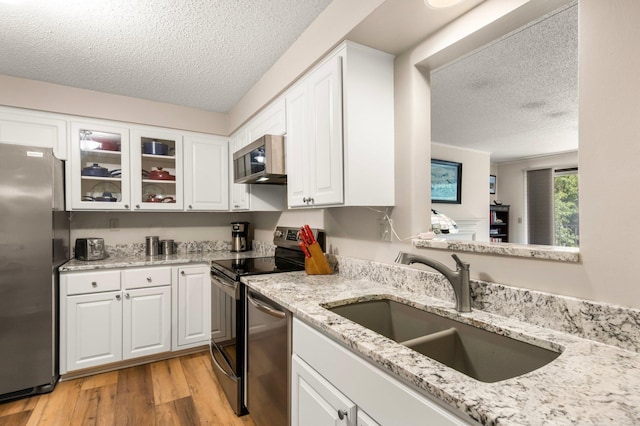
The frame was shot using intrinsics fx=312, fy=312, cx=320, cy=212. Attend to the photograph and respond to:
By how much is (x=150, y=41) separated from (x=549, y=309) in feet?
8.39

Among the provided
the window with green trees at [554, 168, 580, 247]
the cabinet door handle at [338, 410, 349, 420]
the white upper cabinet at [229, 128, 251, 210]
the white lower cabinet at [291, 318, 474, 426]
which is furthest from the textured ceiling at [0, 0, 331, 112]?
the window with green trees at [554, 168, 580, 247]

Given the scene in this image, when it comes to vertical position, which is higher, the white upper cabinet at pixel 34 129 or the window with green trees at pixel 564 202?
the white upper cabinet at pixel 34 129

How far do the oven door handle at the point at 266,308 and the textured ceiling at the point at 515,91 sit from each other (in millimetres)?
1558

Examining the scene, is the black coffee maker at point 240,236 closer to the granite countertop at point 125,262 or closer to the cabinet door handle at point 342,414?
the granite countertop at point 125,262

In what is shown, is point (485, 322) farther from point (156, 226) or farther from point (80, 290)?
point (156, 226)

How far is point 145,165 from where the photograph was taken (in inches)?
122

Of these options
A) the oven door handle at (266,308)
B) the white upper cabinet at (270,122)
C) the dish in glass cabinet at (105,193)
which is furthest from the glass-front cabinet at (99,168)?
the oven door handle at (266,308)

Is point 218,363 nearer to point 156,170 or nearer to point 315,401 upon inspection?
point 315,401

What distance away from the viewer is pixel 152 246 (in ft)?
10.4

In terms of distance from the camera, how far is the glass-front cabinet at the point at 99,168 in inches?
108

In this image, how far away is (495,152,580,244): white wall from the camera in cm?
528

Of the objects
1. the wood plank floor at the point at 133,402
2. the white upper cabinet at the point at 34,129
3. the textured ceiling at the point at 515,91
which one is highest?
the textured ceiling at the point at 515,91

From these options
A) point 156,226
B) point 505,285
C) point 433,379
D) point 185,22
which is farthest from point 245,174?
point 433,379

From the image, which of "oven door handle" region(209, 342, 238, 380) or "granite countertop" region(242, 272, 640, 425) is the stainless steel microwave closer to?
"granite countertop" region(242, 272, 640, 425)
